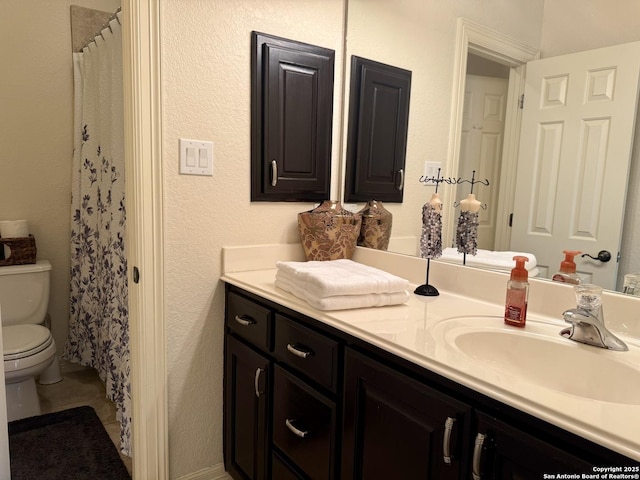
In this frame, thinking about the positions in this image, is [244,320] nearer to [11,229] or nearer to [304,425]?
[304,425]

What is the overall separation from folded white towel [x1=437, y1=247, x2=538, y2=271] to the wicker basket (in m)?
2.14

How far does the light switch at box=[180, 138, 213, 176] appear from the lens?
1431 millimetres

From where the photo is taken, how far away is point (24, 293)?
89.1 inches

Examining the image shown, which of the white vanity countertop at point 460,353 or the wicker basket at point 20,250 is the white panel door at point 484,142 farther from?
the wicker basket at point 20,250

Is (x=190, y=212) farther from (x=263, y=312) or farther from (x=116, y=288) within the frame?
(x=116, y=288)

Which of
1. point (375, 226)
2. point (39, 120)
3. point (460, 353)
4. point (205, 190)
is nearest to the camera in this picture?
point (460, 353)

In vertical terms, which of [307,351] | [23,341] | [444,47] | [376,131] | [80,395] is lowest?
[80,395]

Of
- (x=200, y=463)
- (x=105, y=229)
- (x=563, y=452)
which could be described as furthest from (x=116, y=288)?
(x=563, y=452)

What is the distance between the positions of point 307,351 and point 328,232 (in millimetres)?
599

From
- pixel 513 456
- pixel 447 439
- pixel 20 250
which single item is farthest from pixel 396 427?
pixel 20 250

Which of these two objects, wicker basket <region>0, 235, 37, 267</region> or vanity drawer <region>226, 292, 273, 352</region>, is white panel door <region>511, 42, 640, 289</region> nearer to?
vanity drawer <region>226, 292, 273, 352</region>

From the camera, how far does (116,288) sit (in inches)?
74.5

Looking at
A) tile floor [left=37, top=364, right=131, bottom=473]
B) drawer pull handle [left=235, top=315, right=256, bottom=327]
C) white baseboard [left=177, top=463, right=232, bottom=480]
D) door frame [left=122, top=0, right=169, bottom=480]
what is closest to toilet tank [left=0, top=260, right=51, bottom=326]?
tile floor [left=37, top=364, right=131, bottom=473]

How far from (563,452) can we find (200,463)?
1370 mm
